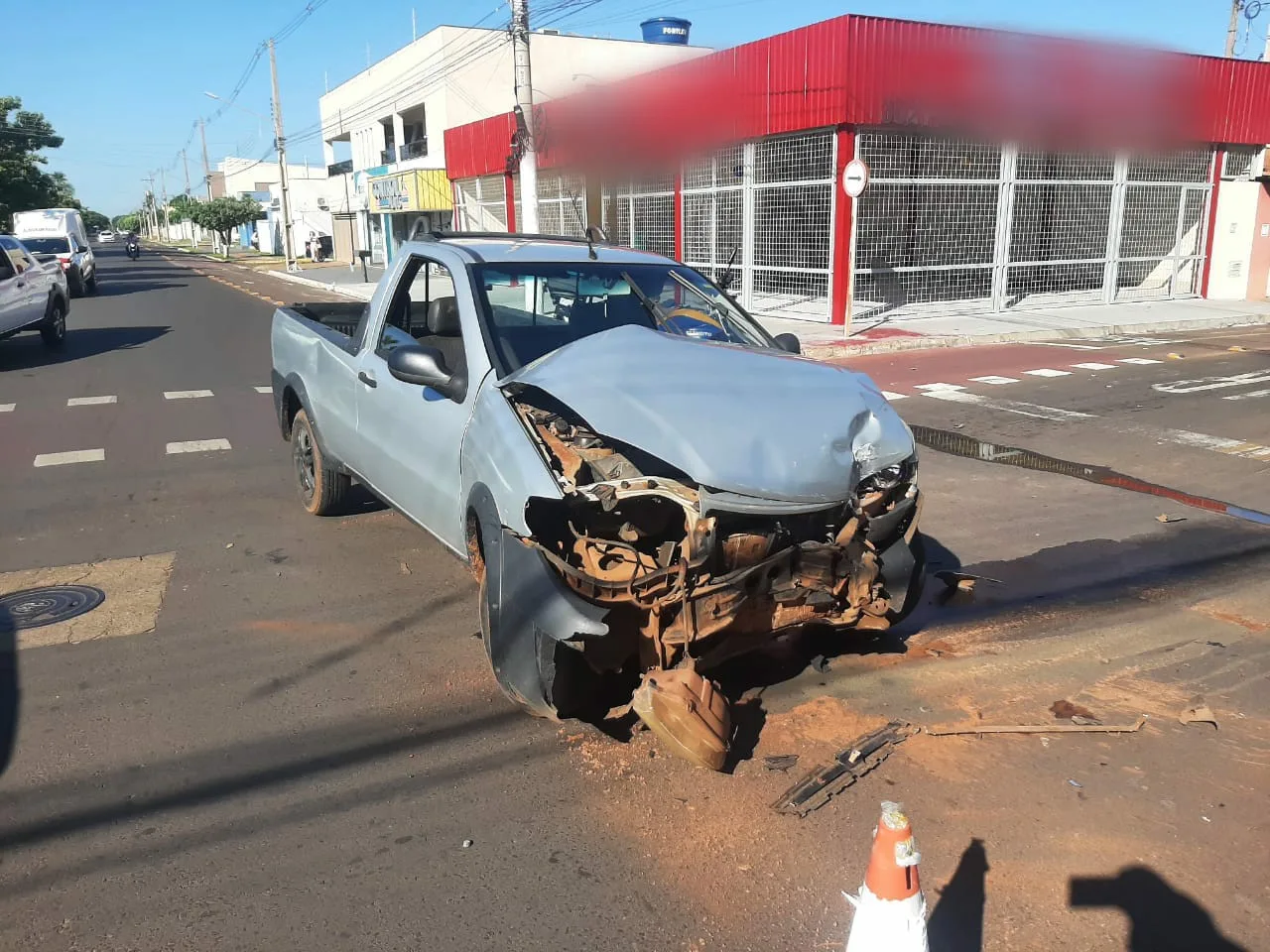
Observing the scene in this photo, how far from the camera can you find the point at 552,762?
3617mm

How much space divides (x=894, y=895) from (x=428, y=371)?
2834 mm

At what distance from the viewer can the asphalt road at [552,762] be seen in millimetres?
2816

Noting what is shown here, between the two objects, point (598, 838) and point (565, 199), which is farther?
point (565, 199)

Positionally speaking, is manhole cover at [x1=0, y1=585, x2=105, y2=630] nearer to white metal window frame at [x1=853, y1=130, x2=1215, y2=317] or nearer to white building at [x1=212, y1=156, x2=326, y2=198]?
white metal window frame at [x1=853, y1=130, x2=1215, y2=317]

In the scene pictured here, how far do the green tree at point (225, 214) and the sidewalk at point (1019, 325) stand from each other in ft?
224

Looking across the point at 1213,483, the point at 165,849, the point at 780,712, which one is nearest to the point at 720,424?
the point at 780,712

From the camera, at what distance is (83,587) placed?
540 centimetres

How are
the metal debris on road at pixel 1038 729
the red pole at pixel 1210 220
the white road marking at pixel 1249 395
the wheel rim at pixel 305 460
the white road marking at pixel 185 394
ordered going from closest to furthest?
the metal debris on road at pixel 1038 729 < the wheel rim at pixel 305 460 < the white road marking at pixel 1249 395 < the white road marking at pixel 185 394 < the red pole at pixel 1210 220

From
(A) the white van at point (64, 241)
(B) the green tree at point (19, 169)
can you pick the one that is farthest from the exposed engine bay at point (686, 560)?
(B) the green tree at point (19, 169)

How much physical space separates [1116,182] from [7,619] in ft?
71.8

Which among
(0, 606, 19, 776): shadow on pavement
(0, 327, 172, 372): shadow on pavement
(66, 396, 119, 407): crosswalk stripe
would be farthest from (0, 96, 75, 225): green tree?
(0, 606, 19, 776): shadow on pavement

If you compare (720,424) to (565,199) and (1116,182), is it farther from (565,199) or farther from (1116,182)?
(565,199)

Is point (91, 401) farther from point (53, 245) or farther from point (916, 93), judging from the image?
point (53, 245)

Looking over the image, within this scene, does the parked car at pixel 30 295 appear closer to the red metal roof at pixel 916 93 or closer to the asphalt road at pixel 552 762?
the asphalt road at pixel 552 762
